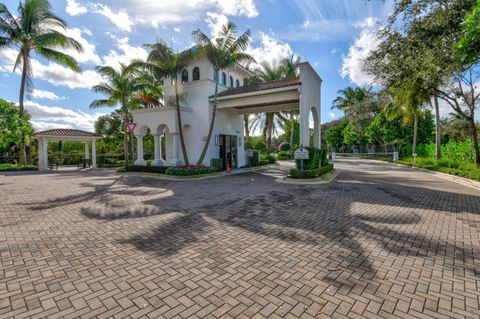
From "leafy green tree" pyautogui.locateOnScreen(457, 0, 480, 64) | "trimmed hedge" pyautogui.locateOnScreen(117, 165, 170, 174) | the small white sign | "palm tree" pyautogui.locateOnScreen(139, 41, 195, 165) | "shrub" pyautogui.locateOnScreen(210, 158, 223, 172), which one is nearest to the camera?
"leafy green tree" pyautogui.locateOnScreen(457, 0, 480, 64)

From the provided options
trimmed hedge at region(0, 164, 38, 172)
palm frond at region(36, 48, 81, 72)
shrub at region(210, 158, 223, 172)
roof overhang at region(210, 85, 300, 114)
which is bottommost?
trimmed hedge at region(0, 164, 38, 172)

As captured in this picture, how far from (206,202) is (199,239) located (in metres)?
3.26

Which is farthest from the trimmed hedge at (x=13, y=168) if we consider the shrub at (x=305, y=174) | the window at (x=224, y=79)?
the shrub at (x=305, y=174)

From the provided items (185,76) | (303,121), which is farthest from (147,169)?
(303,121)

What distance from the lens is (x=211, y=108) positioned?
17.7m

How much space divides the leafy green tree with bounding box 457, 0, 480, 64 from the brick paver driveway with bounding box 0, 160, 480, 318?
4148 millimetres

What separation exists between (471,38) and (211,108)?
14.4 metres

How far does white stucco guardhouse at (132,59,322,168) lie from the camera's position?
50.0 ft

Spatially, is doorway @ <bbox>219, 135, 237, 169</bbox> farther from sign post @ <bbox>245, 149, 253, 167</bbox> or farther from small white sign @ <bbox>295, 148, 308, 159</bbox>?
small white sign @ <bbox>295, 148, 308, 159</bbox>

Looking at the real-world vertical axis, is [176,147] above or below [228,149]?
above

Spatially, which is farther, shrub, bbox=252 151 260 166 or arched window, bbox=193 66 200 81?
shrub, bbox=252 151 260 166

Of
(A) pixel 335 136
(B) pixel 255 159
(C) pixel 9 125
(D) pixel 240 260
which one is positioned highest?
(A) pixel 335 136

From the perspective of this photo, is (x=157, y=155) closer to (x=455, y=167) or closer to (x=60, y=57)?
(x=60, y=57)

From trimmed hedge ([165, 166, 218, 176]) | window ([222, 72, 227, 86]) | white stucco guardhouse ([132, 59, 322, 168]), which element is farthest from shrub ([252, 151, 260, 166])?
trimmed hedge ([165, 166, 218, 176])
